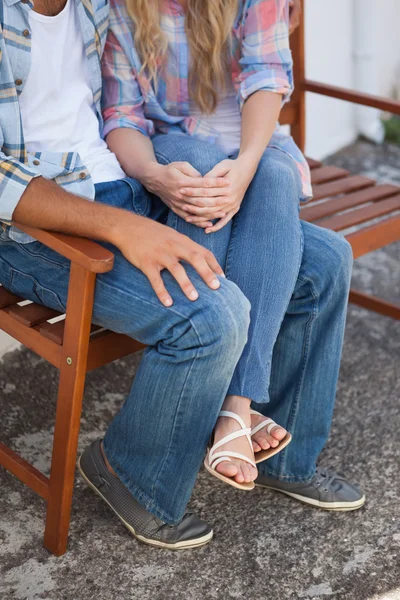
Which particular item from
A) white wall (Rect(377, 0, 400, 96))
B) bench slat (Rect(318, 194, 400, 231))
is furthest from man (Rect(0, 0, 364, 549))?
white wall (Rect(377, 0, 400, 96))

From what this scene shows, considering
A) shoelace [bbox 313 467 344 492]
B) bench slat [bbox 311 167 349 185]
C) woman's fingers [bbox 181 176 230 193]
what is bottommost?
shoelace [bbox 313 467 344 492]

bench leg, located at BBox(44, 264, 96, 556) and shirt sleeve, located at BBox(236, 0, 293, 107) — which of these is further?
shirt sleeve, located at BBox(236, 0, 293, 107)

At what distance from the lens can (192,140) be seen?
2400 millimetres

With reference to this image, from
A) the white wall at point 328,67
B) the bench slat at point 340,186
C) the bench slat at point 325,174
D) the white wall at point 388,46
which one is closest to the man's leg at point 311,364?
the bench slat at point 340,186

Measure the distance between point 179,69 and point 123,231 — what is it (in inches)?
27.9

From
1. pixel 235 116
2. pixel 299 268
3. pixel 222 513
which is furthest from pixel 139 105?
pixel 222 513

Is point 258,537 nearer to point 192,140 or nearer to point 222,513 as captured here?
point 222,513

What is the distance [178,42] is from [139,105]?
208mm

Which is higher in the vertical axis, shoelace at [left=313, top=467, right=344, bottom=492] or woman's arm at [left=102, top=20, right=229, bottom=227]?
woman's arm at [left=102, top=20, right=229, bottom=227]

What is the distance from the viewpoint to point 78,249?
195cm

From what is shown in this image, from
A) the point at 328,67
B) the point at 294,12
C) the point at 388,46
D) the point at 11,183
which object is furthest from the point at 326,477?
the point at 388,46

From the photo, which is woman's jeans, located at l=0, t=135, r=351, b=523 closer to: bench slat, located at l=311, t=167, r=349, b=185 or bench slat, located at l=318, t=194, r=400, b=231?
bench slat, located at l=318, t=194, r=400, b=231

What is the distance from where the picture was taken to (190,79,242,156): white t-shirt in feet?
8.57

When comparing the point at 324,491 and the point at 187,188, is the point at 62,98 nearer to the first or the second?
the point at 187,188
